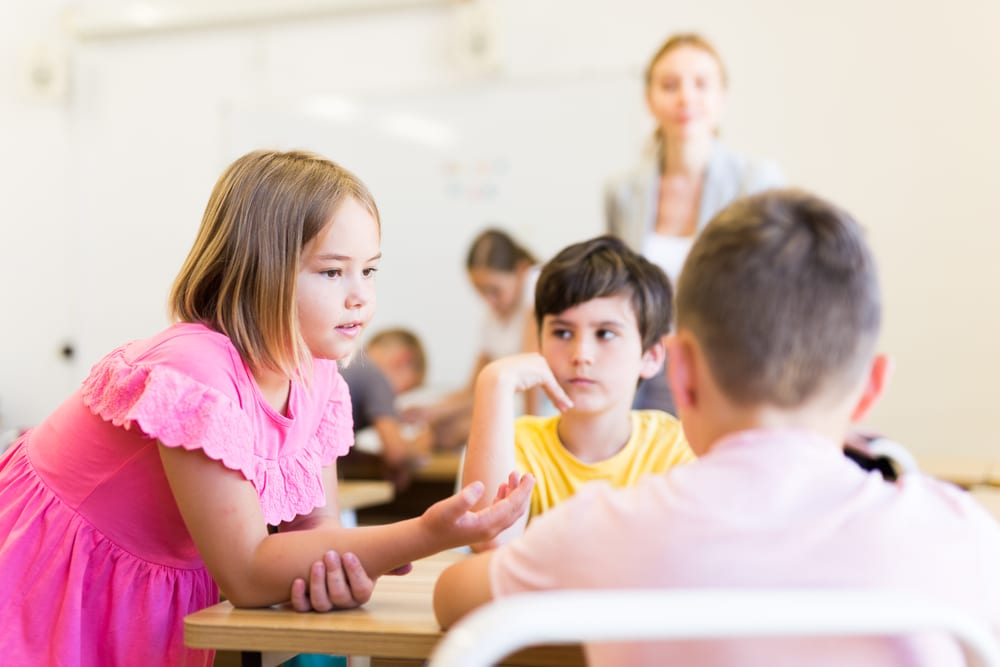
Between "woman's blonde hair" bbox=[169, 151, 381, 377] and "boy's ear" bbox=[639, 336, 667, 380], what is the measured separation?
703mm

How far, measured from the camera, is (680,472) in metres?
0.84

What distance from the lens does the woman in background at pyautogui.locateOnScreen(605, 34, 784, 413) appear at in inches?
109

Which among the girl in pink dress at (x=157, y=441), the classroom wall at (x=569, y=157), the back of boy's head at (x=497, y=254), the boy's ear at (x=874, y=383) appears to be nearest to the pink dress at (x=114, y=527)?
the girl in pink dress at (x=157, y=441)

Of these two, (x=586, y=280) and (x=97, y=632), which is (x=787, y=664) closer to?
(x=97, y=632)

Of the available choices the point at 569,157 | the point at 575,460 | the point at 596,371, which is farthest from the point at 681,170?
the point at 569,157

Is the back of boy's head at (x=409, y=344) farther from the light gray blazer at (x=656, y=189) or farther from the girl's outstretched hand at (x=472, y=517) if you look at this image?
the girl's outstretched hand at (x=472, y=517)

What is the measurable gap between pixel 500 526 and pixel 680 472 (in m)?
0.28

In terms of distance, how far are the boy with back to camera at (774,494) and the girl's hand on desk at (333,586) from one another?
0.19 m

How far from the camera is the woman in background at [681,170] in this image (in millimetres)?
2766

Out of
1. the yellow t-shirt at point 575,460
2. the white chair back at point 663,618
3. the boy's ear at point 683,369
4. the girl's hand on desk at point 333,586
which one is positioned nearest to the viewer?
the white chair back at point 663,618

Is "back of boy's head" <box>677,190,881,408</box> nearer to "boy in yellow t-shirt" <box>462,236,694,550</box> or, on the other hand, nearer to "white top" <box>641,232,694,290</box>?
"boy in yellow t-shirt" <box>462,236,694,550</box>

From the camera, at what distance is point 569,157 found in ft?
14.9

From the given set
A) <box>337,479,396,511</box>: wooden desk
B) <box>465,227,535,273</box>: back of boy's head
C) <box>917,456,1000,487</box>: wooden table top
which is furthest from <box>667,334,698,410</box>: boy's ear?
<box>465,227,535,273</box>: back of boy's head

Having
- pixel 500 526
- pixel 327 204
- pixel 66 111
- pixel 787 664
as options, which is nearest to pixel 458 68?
pixel 66 111
